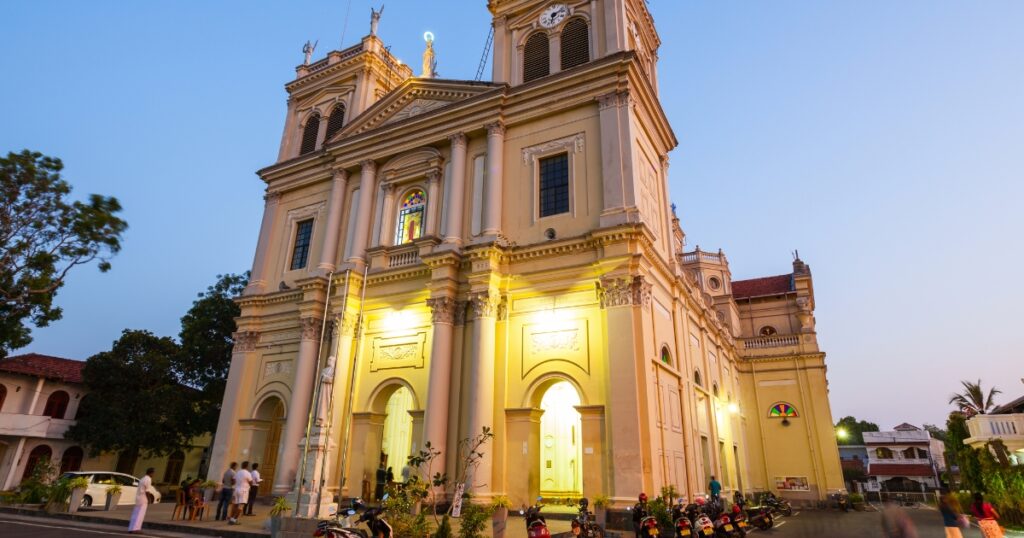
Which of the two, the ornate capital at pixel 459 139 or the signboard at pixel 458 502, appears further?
the ornate capital at pixel 459 139

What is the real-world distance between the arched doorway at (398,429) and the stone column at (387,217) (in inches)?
230

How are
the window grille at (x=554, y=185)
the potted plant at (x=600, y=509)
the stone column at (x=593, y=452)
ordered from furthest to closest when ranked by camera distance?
the window grille at (x=554, y=185), the stone column at (x=593, y=452), the potted plant at (x=600, y=509)

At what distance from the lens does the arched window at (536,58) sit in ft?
71.2

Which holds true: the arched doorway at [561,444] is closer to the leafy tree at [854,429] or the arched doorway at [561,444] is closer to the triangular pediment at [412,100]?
the triangular pediment at [412,100]

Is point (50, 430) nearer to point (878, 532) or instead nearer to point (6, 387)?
point (6, 387)

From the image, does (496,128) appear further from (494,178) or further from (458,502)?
(458,502)

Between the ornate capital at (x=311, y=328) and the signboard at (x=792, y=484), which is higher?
the ornate capital at (x=311, y=328)

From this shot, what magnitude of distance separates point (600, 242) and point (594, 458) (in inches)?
245

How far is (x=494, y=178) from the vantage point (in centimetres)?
1980

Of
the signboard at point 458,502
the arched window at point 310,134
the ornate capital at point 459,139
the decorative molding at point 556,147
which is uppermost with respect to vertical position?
the arched window at point 310,134

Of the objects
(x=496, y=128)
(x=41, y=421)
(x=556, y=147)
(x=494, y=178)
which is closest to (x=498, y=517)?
(x=494, y=178)

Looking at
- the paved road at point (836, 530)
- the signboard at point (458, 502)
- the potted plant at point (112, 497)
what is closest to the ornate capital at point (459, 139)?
the signboard at point (458, 502)

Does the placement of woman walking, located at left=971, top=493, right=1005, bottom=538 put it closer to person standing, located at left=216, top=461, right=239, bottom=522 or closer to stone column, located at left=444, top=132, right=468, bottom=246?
stone column, located at left=444, top=132, right=468, bottom=246

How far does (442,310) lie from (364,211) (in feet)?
21.1
